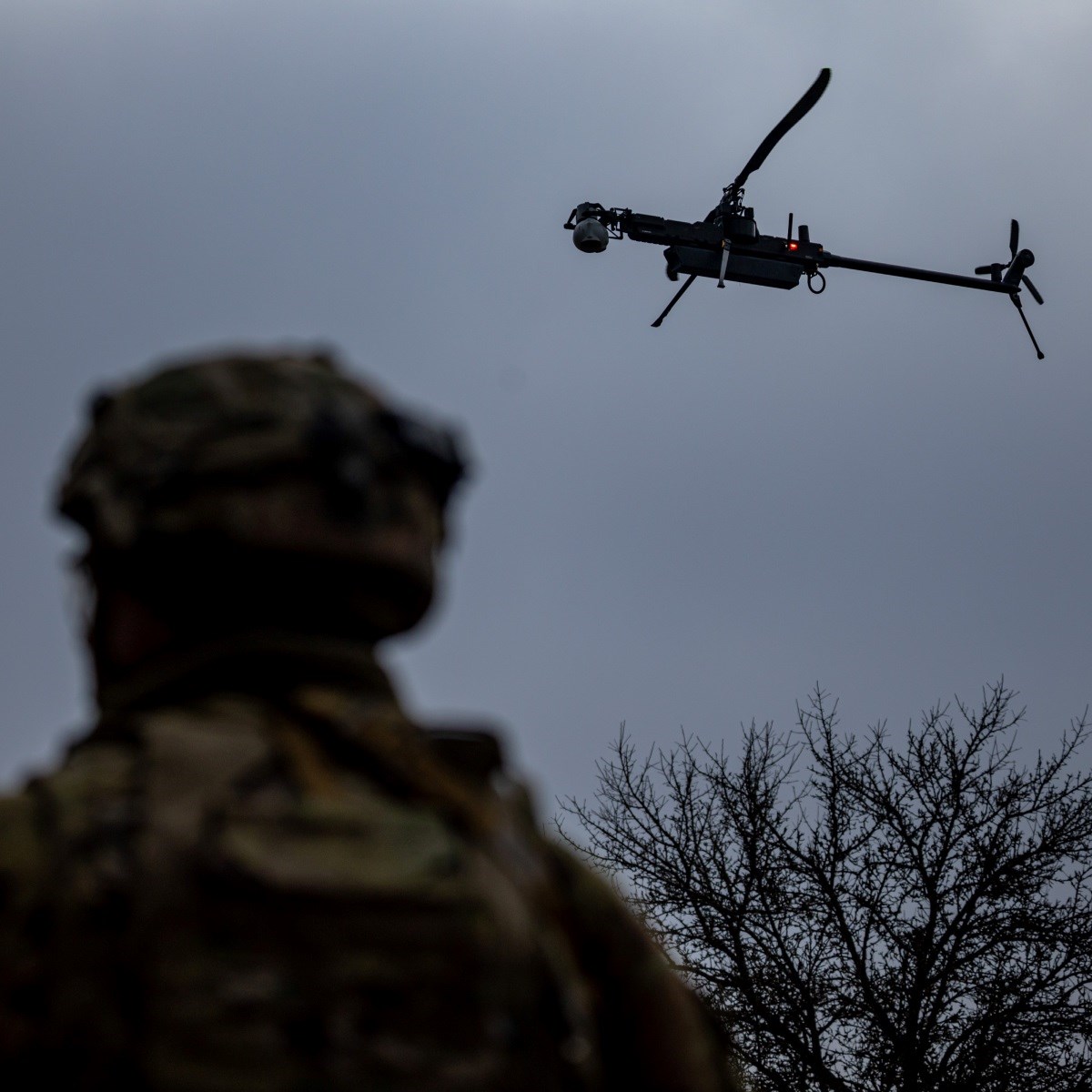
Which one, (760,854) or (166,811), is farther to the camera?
(760,854)

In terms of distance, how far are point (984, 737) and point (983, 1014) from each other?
14.0 feet

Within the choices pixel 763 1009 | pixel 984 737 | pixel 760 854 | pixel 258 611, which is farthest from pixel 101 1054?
pixel 984 737

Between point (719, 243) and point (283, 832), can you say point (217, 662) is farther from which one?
point (719, 243)

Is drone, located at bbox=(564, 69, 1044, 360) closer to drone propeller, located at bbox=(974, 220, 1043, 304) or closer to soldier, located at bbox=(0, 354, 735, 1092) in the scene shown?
drone propeller, located at bbox=(974, 220, 1043, 304)

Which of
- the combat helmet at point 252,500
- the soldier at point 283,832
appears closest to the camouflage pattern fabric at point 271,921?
the soldier at point 283,832

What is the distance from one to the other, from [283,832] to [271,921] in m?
0.12

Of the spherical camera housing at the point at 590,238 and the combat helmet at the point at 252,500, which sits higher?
the spherical camera housing at the point at 590,238

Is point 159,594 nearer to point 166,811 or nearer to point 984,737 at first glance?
point 166,811

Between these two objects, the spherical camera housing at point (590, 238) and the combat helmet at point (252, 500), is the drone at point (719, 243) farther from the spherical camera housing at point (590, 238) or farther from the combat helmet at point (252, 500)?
the combat helmet at point (252, 500)

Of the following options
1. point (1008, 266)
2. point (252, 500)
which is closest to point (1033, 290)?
point (1008, 266)

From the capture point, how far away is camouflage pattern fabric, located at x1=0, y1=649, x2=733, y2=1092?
225cm

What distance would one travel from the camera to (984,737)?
20.5 meters

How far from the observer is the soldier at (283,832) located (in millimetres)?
2266

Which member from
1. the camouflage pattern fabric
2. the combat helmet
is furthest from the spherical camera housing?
the camouflage pattern fabric
